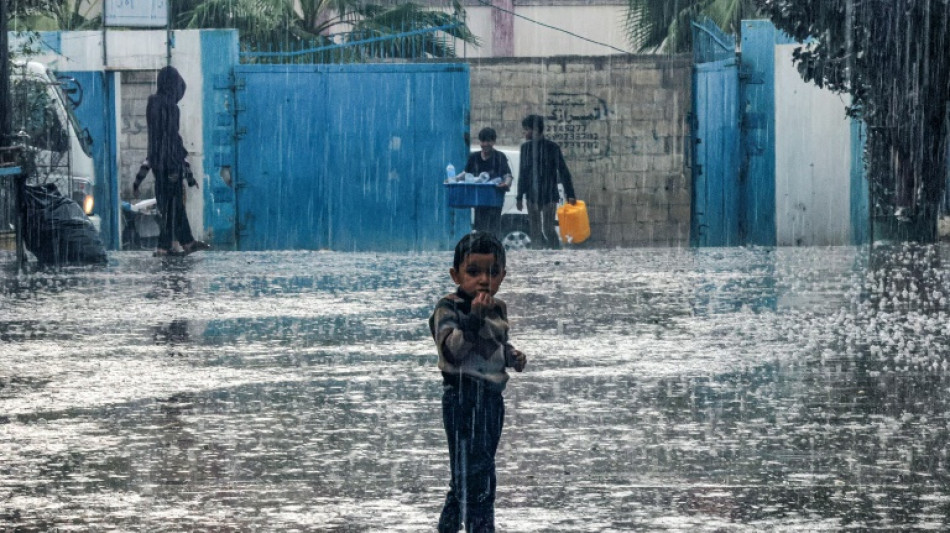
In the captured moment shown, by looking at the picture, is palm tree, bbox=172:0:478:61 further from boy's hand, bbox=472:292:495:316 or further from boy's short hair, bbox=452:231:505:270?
Result: boy's hand, bbox=472:292:495:316

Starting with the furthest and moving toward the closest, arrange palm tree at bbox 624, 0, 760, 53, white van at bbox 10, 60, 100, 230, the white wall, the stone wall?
palm tree at bbox 624, 0, 760, 53, the stone wall, the white wall, white van at bbox 10, 60, 100, 230

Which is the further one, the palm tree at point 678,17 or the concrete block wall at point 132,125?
the palm tree at point 678,17

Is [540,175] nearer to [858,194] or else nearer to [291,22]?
[858,194]

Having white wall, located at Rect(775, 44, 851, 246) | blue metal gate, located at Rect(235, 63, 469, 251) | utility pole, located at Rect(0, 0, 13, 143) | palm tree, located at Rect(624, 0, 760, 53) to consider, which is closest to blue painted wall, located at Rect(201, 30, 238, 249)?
blue metal gate, located at Rect(235, 63, 469, 251)

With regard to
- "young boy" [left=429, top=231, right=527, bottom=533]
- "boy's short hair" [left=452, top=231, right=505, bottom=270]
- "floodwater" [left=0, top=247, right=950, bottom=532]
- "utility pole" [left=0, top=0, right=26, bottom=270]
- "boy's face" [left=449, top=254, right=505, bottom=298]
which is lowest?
"floodwater" [left=0, top=247, right=950, bottom=532]

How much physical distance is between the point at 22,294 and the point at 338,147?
9357 millimetres

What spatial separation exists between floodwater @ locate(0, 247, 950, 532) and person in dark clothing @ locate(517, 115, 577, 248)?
17.5ft

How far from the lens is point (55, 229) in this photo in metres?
18.4

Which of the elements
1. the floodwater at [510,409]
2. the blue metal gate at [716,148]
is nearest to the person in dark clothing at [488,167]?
the blue metal gate at [716,148]

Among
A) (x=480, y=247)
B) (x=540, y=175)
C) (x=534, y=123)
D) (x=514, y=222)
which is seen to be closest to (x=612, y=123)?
(x=514, y=222)

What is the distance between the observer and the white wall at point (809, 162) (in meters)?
23.2

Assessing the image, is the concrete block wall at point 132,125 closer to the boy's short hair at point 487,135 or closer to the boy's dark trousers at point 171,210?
the boy's dark trousers at point 171,210

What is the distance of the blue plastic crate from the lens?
20172mm

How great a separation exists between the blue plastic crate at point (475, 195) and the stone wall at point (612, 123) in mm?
4617
